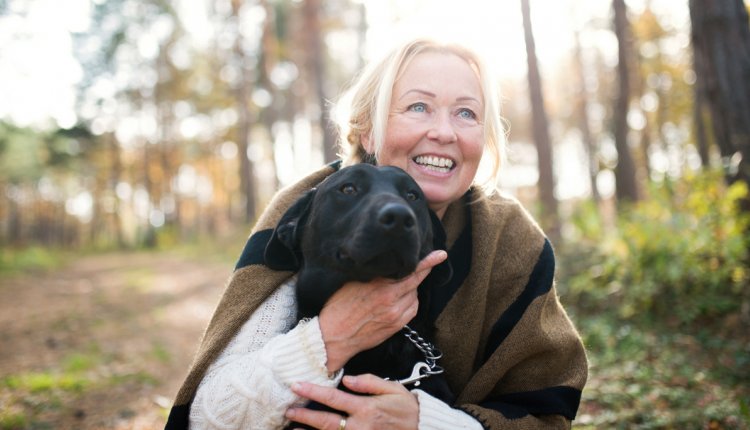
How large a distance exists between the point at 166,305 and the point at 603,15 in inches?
686

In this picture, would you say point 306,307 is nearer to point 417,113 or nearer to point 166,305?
point 417,113

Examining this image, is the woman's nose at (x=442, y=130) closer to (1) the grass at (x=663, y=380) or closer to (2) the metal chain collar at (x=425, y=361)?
(2) the metal chain collar at (x=425, y=361)

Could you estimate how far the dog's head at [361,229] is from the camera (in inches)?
69.2

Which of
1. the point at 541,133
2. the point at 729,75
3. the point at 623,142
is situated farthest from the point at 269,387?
the point at 623,142

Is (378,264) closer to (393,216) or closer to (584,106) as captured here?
(393,216)

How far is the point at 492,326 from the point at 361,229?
83 centimetres

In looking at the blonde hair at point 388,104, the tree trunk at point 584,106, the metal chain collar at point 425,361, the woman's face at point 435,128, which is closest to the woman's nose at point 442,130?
the woman's face at point 435,128

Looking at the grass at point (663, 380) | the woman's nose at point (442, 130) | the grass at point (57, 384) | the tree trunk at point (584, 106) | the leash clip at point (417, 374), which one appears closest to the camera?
the leash clip at point (417, 374)

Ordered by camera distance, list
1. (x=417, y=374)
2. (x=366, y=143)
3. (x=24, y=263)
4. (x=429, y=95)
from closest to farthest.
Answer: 1. (x=417, y=374)
2. (x=429, y=95)
3. (x=366, y=143)
4. (x=24, y=263)

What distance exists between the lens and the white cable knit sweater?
5.89ft

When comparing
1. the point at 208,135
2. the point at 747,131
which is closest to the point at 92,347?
the point at 747,131

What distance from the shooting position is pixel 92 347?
5605 mm

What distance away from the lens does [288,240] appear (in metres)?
→ 2.09

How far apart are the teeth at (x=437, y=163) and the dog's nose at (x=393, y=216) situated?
2.02ft
